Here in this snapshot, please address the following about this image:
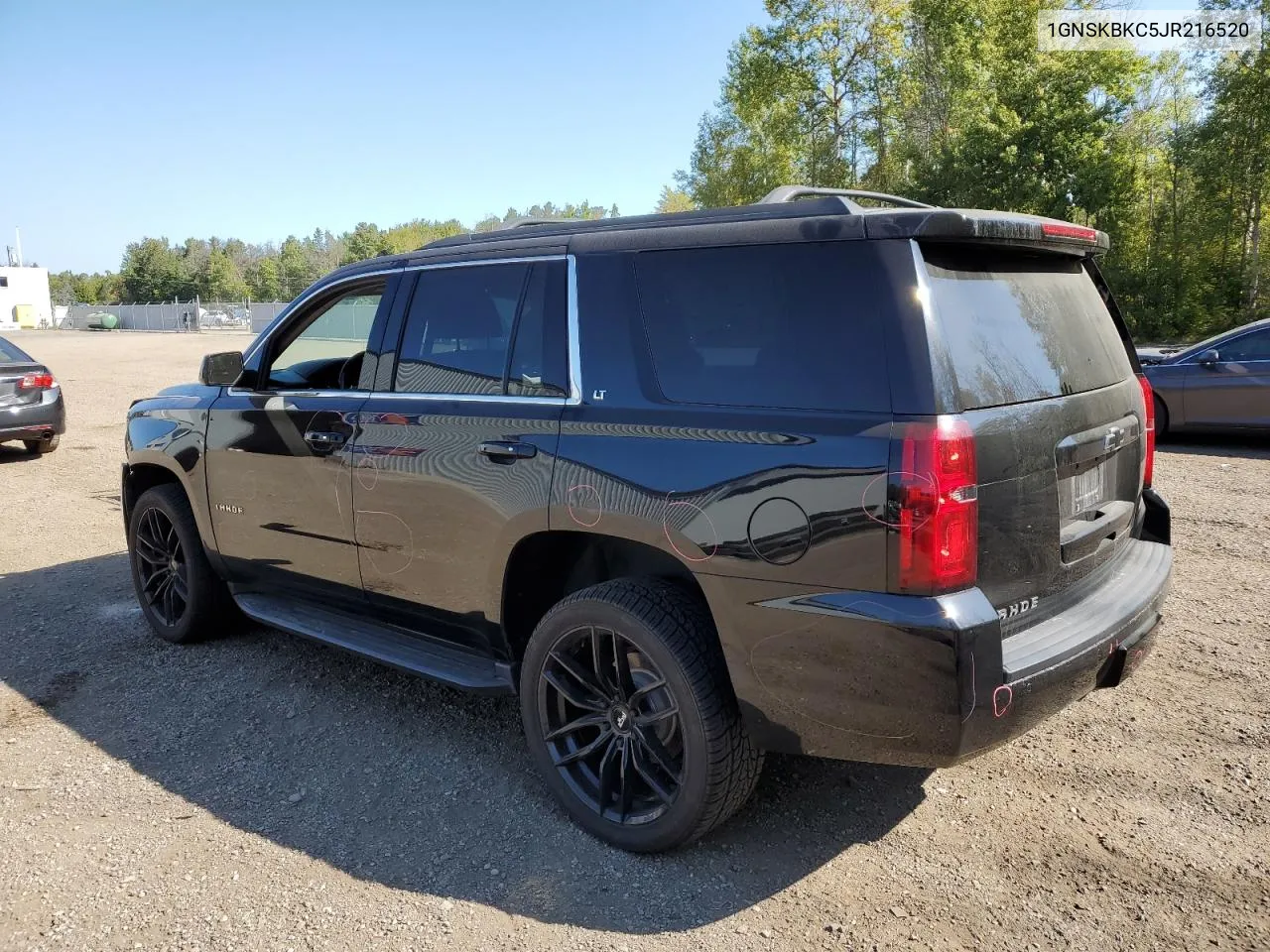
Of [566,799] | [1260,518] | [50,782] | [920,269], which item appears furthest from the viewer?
[1260,518]

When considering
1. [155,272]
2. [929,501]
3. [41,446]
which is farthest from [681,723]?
[155,272]

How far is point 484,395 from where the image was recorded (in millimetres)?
3486

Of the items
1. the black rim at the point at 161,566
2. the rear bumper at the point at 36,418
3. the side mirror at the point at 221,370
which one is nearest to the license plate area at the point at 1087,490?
the side mirror at the point at 221,370

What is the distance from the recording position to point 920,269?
2.58m

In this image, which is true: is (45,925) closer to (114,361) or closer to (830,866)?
(830,866)

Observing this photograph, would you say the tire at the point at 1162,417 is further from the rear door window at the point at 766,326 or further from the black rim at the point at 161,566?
the black rim at the point at 161,566

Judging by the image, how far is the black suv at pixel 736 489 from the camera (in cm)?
250

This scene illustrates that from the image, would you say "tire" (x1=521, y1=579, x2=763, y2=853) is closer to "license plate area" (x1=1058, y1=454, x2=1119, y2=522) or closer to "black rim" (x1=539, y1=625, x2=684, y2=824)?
"black rim" (x1=539, y1=625, x2=684, y2=824)

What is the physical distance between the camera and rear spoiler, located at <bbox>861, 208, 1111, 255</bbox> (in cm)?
256

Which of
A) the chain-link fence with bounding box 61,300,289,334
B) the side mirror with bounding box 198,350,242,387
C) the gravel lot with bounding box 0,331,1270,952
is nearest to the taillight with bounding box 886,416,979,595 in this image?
the gravel lot with bounding box 0,331,1270,952

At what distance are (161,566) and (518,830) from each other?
3025 mm

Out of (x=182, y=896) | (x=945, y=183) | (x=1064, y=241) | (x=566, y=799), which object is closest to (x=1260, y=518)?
(x=1064, y=241)

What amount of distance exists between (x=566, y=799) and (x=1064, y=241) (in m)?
2.49

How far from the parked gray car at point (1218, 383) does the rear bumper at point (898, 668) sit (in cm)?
873
